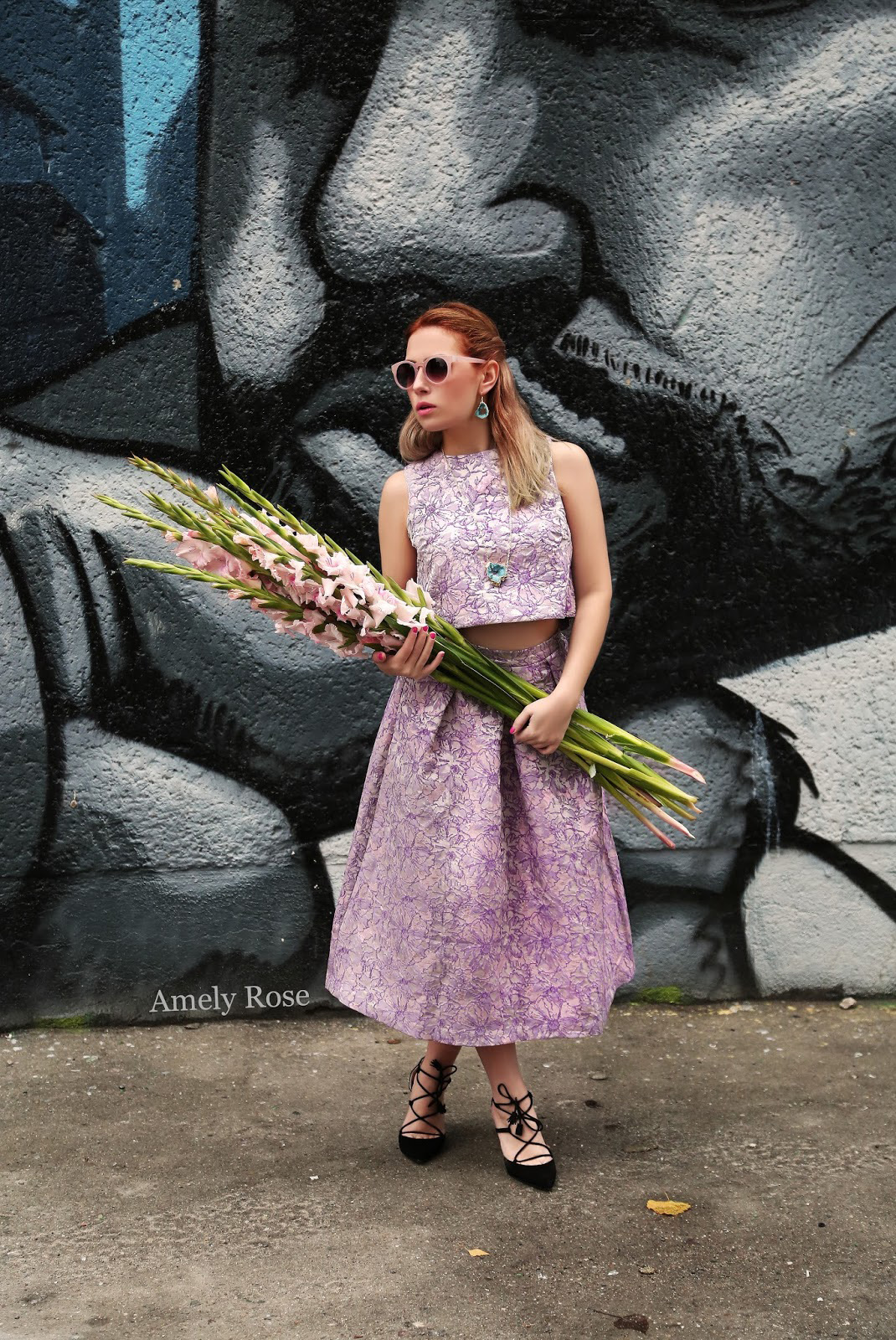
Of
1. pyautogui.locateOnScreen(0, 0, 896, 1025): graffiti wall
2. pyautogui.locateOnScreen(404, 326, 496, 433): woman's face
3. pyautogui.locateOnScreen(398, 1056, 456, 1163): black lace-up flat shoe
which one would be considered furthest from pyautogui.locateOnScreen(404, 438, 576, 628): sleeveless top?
pyautogui.locateOnScreen(398, 1056, 456, 1163): black lace-up flat shoe

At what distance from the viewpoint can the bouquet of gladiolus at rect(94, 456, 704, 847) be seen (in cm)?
234

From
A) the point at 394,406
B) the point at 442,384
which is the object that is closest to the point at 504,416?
the point at 442,384

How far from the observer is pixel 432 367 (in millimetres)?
2482

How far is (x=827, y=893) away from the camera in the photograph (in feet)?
11.9

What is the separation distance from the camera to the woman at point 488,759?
2551 mm

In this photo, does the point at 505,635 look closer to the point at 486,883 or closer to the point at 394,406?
the point at 486,883

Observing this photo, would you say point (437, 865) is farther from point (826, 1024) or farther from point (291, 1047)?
point (826, 1024)

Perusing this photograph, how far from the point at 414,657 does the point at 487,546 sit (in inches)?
11.1

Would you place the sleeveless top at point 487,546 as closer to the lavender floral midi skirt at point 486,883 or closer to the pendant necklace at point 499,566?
the pendant necklace at point 499,566

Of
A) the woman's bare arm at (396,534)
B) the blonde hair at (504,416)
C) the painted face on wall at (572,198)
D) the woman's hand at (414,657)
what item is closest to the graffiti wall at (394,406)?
the painted face on wall at (572,198)

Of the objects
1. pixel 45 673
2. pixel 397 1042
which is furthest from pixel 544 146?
pixel 397 1042

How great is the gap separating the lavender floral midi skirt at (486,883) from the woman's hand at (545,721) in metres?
0.09

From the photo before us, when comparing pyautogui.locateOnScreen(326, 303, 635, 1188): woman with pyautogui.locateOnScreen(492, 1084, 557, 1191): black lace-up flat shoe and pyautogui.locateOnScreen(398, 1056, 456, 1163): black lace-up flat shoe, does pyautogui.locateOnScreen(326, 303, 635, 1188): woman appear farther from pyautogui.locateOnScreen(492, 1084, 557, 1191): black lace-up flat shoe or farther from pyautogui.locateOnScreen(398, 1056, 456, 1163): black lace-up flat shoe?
pyautogui.locateOnScreen(398, 1056, 456, 1163): black lace-up flat shoe

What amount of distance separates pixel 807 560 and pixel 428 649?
5.12 feet
